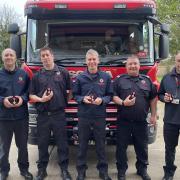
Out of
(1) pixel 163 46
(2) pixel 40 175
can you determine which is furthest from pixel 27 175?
(1) pixel 163 46

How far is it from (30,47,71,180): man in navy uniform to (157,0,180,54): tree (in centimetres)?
2076

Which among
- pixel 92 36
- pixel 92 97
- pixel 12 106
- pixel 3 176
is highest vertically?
pixel 92 36

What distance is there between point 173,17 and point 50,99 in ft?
72.3

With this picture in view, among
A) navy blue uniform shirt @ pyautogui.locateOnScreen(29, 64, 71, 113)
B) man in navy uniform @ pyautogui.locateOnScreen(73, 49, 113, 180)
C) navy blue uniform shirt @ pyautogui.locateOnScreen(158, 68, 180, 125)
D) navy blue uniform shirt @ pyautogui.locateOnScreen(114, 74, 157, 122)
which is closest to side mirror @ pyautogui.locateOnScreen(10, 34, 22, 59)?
navy blue uniform shirt @ pyautogui.locateOnScreen(29, 64, 71, 113)

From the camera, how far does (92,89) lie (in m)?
5.78

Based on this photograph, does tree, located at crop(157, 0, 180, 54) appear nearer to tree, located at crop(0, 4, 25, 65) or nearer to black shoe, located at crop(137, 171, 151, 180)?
tree, located at crop(0, 4, 25, 65)

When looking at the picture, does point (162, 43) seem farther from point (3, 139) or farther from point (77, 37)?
point (3, 139)

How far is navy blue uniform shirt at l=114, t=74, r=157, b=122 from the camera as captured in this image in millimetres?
5766

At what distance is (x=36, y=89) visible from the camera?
5.85 meters

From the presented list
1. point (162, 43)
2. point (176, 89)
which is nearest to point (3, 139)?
point (176, 89)

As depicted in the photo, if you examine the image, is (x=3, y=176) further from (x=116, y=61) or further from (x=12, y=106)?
(x=116, y=61)

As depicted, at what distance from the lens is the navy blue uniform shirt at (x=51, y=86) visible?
5.80 meters

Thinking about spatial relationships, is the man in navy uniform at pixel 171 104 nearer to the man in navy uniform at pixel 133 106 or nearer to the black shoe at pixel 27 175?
the man in navy uniform at pixel 133 106

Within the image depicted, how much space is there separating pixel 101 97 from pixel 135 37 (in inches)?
56.5
